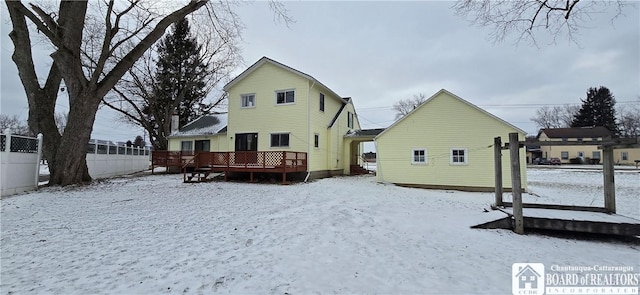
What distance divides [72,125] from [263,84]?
29.3ft

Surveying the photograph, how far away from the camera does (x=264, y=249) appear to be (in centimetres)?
459

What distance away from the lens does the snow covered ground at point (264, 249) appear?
11.1 feet

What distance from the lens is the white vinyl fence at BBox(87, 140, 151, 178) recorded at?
17.3 m

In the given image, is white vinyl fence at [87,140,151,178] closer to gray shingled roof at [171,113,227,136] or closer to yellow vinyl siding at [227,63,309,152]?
gray shingled roof at [171,113,227,136]

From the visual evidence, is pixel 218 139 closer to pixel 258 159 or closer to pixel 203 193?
pixel 258 159

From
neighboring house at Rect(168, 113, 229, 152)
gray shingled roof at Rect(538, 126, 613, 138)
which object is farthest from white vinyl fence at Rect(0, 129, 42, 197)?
gray shingled roof at Rect(538, 126, 613, 138)

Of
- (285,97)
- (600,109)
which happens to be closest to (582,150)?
(600,109)

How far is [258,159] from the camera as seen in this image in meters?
14.5

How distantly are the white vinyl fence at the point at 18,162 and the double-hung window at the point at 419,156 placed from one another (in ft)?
54.2

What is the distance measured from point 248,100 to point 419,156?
10352mm

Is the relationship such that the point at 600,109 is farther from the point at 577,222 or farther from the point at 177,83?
the point at 177,83

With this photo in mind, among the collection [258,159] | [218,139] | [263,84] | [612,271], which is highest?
[263,84]

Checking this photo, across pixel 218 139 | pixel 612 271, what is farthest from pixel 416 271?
pixel 218 139

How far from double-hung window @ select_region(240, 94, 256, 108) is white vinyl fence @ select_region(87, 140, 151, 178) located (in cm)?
951
